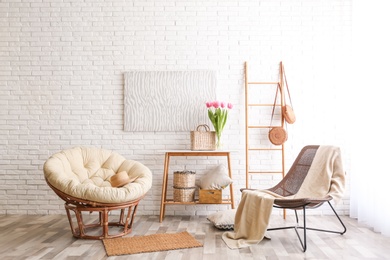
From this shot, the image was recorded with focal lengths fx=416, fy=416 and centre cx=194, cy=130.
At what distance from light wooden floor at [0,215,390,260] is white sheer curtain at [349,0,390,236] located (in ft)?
0.85

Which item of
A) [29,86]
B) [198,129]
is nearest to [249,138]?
[198,129]

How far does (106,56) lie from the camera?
556cm

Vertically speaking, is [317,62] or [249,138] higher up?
[317,62]

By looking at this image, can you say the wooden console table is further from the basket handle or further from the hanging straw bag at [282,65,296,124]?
the hanging straw bag at [282,65,296,124]

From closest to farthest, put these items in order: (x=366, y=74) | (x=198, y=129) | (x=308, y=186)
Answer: (x=308, y=186)
(x=366, y=74)
(x=198, y=129)

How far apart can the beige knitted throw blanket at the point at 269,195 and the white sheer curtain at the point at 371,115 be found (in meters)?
0.49

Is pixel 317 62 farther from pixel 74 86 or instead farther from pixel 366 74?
pixel 74 86

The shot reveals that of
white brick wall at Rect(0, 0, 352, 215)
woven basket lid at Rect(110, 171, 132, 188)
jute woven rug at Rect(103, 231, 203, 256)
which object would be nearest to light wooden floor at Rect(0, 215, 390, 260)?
jute woven rug at Rect(103, 231, 203, 256)

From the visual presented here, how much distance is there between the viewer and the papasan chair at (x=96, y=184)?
13.3 feet

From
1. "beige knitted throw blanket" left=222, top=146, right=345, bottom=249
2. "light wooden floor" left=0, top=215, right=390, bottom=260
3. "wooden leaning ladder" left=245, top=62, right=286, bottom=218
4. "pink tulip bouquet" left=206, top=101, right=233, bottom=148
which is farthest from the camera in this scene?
"wooden leaning ladder" left=245, top=62, right=286, bottom=218

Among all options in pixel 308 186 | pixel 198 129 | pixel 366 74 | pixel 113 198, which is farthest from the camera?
pixel 198 129

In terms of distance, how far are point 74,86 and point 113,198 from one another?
214cm

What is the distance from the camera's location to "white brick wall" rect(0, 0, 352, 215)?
547 cm

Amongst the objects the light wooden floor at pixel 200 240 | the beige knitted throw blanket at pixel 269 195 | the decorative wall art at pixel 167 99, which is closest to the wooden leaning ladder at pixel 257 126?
the decorative wall art at pixel 167 99
